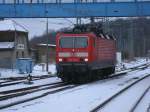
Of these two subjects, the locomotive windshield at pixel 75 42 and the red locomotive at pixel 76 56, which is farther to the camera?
the locomotive windshield at pixel 75 42

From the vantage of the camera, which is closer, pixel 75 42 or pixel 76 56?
pixel 76 56

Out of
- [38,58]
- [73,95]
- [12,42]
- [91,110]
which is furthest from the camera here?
[38,58]

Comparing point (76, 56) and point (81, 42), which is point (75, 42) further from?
point (76, 56)

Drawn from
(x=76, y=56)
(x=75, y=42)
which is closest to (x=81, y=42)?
(x=75, y=42)

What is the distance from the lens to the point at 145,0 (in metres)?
44.4

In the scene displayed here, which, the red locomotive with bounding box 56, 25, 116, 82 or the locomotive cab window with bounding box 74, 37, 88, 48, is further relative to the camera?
the locomotive cab window with bounding box 74, 37, 88, 48

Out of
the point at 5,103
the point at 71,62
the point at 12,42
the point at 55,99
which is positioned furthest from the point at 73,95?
the point at 12,42

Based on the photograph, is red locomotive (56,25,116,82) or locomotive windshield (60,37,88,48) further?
locomotive windshield (60,37,88,48)

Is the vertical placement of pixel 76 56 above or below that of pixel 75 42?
below

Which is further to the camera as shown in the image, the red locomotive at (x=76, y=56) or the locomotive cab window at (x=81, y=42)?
the locomotive cab window at (x=81, y=42)

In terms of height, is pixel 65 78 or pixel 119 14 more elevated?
pixel 119 14

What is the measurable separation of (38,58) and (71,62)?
65.4m

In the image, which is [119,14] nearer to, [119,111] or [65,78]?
[65,78]

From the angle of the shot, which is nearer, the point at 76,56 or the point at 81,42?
the point at 76,56
